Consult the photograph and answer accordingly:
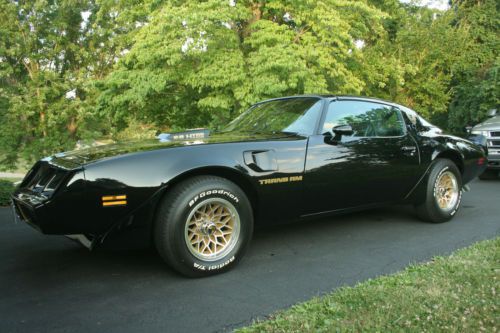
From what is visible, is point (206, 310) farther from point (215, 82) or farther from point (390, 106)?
point (215, 82)

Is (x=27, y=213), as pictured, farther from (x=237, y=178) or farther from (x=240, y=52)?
(x=240, y=52)

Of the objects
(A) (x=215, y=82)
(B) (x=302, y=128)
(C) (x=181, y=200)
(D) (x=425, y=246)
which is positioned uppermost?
(A) (x=215, y=82)

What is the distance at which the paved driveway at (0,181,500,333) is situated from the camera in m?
2.74

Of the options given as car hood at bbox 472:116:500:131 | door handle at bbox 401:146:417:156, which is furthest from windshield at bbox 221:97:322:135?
car hood at bbox 472:116:500:131

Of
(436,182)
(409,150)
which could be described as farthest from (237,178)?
(436,182)

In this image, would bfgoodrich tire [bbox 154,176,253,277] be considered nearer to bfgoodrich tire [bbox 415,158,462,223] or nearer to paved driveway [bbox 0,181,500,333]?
paved driveway [bbox 0,181,500,333]

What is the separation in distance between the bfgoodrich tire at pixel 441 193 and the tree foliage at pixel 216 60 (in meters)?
4.94

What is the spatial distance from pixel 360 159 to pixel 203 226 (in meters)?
1.73

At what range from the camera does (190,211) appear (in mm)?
3271

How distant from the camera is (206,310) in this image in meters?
2.85

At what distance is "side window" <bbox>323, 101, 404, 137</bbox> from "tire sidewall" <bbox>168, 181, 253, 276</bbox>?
3.89ft

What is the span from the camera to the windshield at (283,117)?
4.19m

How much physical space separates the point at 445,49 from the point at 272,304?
16848 mm

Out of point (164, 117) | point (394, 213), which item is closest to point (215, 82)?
point (164, 117)
